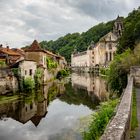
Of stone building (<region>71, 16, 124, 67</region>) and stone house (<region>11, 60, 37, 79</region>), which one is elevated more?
stone building (<region>71, 16, 124, 67</region>)

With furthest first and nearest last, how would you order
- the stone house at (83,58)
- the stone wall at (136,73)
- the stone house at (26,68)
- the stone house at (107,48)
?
the stone house at (83,58), the stone house at (107,48), the stone house at (26,68), the stone wall at (136,73)

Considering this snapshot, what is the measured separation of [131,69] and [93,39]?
4944 inches

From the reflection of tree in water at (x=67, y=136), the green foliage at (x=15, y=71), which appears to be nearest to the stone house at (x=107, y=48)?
the green foliage at (x=15, y=71)

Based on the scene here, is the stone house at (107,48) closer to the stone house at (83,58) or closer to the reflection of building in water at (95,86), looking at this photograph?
the stone house at (83,58)

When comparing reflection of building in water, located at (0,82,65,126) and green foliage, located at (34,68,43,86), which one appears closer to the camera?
reflection of building in water, located at (0,82,65,126)

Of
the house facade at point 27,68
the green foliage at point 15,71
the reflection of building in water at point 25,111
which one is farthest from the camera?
the house facade at point 27,68

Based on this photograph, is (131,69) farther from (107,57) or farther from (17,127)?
(107,57)

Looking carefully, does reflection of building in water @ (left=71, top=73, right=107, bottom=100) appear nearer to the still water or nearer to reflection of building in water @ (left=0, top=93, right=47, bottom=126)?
the still water

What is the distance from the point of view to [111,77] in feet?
89.0

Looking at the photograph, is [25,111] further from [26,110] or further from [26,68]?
[26,68]

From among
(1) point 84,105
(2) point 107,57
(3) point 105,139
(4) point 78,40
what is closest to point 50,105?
(1) point 84,105

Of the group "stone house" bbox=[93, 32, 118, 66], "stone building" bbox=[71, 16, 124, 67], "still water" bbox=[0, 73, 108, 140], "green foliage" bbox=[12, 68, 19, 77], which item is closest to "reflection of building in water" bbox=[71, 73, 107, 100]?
"still water" bbox=[0, 73, 108, 140]

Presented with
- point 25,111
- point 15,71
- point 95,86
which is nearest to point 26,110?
point 25,111

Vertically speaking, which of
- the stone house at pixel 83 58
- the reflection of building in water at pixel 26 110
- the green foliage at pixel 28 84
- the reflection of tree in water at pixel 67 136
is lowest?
the reflection of tree in water at pixel 67 136
